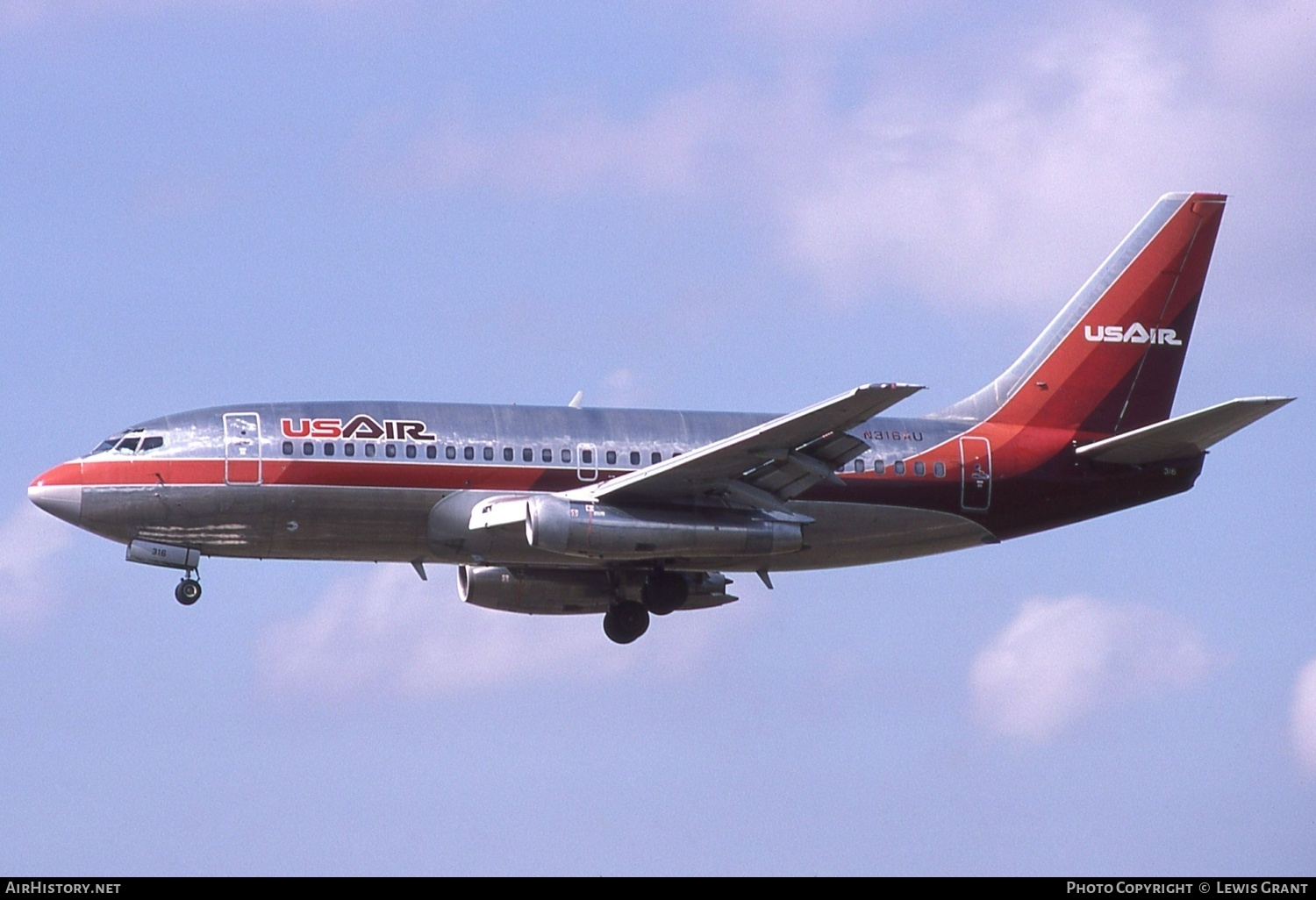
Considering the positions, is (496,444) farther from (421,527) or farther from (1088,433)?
(1088,433)

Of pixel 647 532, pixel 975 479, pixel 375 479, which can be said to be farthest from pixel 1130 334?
pixel 375 479

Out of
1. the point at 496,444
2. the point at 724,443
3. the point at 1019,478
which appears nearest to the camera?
the point at 724,443

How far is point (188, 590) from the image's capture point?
4297cm

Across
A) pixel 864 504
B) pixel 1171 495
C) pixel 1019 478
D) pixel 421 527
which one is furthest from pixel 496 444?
pixel 1171 495

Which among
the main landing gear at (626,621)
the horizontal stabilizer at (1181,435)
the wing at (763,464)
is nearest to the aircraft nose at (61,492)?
the wing at (763,464)

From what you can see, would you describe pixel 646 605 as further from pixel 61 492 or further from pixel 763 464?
pixel 61 492

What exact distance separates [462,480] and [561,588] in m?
5.67

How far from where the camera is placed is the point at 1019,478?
4622cm

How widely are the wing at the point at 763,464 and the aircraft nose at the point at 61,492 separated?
10.1m

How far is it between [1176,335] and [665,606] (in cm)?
1412

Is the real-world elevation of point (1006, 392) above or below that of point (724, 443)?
above

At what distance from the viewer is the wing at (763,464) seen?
131 feet

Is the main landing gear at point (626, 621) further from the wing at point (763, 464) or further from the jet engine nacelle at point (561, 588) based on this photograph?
the wing at point (763, 464)

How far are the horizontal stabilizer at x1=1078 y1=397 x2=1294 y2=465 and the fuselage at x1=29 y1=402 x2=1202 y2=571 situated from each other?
40 centimetres
